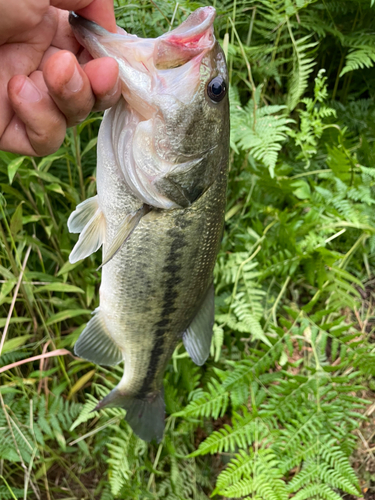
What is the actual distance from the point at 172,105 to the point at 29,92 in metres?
0.42

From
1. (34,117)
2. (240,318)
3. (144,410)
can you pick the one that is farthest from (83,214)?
(240,318)

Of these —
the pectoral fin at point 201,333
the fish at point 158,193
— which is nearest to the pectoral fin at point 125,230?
the fish at point 158,193

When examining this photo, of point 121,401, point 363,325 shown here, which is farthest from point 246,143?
point 363,325

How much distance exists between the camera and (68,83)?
1.11 m

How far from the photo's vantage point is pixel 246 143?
2.30 metres

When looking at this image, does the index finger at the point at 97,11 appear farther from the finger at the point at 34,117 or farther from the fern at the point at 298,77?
the fern at the point at 298,77

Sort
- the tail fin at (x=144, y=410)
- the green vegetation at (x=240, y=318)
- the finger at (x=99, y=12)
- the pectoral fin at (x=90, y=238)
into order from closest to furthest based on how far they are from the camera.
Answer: the finger at (x=99, y=12)
the pectoral fin at (x=90, y=238)
the tail fin at (x=144, y=410)
the green vegetation at (x=240, y=318)

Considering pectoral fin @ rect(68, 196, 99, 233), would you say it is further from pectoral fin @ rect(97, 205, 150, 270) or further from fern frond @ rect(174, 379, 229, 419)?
fern frond @ rect(174, 379, 229, 419)

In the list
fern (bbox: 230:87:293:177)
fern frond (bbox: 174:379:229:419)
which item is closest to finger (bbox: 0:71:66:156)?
fern (bbox: 230:87:293:177)

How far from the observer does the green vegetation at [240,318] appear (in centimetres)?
224

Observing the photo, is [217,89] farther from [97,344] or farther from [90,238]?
[97,344]

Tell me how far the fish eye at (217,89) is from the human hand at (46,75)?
0.28 metres

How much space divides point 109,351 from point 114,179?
0.84 meters

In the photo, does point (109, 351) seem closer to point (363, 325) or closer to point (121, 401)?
point (121, 401)
